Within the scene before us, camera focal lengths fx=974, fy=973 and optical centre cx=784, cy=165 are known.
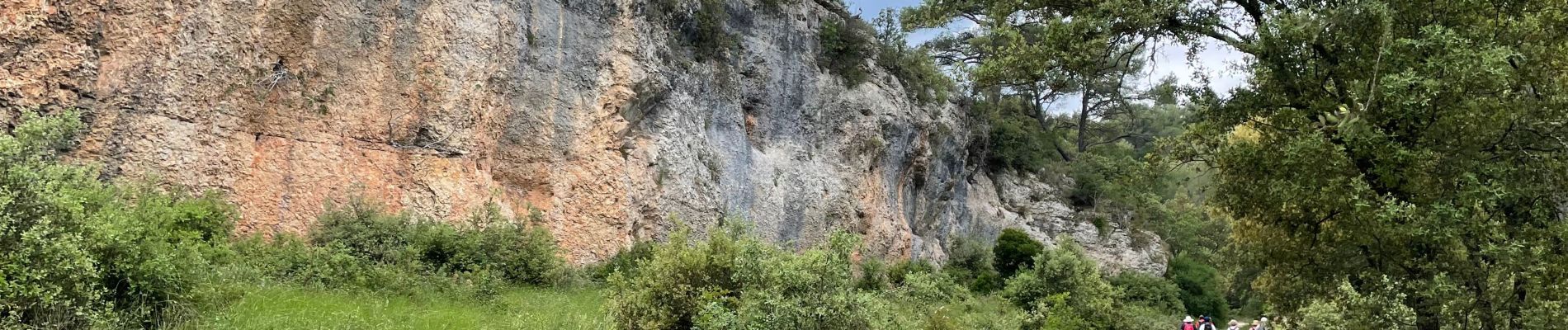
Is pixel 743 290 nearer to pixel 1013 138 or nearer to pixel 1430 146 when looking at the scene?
pixel 1430 146

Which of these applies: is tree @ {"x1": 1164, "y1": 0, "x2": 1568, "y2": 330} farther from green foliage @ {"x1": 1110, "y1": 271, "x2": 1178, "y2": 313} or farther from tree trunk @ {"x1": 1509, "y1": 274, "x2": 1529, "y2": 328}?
green foliage @ {"x1": 1110, "y1": 271, "x2": 1178, "y2": 313}

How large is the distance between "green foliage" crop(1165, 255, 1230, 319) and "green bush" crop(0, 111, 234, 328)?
97.7ft

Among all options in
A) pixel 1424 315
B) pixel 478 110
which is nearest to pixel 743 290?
pixel 1424 315

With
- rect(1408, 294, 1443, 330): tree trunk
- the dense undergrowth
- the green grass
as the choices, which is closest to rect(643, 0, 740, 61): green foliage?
the dense undergrowth

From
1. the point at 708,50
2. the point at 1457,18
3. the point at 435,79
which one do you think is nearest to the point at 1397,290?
the point at 1457,18

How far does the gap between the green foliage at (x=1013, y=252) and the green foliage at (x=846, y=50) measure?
615 cm

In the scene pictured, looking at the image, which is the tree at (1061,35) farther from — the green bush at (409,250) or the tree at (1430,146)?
the green bush at (409,250)

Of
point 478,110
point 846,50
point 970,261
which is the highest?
point 846,50

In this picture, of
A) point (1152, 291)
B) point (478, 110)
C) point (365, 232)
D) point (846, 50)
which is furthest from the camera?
point (1152, 291)

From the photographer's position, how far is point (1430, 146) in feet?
22.9

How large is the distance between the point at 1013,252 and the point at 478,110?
1638 centimetres

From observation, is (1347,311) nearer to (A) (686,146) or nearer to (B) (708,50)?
(A) (686,146)

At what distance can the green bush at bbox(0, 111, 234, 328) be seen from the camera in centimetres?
653

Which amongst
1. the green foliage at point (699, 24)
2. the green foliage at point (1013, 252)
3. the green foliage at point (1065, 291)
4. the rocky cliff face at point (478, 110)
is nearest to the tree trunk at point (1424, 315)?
the green foliage at point (1065, 291)
